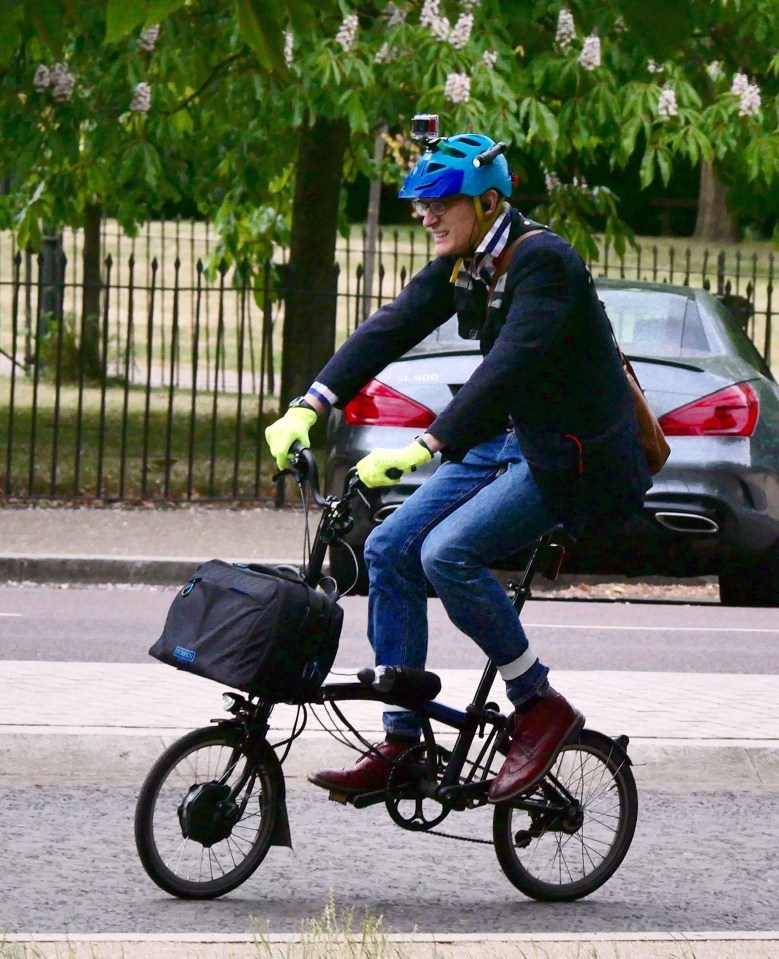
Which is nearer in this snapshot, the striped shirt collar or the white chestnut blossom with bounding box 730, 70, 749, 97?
the striped shirt collar

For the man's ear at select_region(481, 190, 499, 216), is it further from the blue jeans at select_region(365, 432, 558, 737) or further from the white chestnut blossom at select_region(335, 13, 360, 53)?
the white chestnut blossom at select_region(335, 13, 360, 53)

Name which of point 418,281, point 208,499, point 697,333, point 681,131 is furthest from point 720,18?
point 418,281

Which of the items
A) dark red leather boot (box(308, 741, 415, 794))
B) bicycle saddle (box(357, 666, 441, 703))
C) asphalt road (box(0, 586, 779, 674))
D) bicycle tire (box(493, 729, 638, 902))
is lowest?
asphalt road (box(0, 586, 779, 674))

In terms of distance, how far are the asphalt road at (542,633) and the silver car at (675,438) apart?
0.33 m

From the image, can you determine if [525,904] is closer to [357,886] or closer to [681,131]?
[357,886]

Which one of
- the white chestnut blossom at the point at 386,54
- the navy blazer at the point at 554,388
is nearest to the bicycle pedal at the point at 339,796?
the navy blazer at the point at 554,388

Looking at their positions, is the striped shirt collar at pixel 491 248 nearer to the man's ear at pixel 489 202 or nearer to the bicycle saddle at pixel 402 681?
the man's ear at pixel 489 202

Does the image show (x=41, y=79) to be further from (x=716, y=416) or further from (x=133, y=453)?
(x=716, y=416)

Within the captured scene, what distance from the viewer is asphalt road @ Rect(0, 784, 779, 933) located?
4.39 m

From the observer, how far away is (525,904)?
4.66 m

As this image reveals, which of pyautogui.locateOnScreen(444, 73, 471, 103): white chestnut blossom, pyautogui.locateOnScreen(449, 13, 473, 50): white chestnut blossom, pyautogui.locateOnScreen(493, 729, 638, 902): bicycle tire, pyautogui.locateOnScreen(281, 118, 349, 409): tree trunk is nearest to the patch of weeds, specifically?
pyautogui.locateOnScreen(493, 729, 638, 902): bicycle tire

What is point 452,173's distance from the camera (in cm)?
434

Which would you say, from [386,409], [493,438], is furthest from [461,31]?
[493,438]

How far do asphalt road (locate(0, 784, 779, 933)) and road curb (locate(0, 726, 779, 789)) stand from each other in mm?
175
